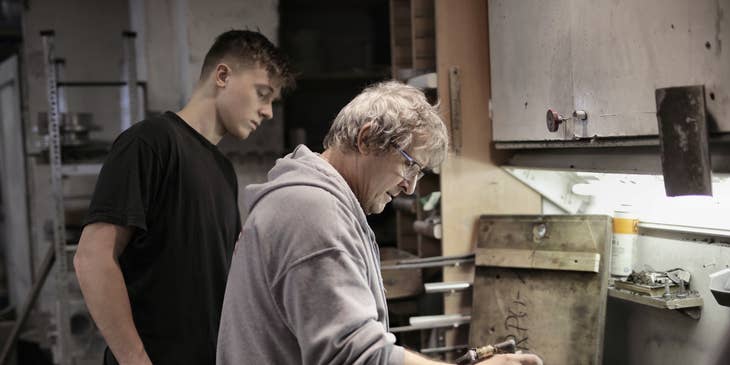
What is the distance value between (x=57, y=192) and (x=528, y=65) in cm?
211

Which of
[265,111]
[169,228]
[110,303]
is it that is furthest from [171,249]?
[265,111]

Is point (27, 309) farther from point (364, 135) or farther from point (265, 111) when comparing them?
point (364, 135)

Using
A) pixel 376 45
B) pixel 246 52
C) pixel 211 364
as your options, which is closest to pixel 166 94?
pixel 376 45

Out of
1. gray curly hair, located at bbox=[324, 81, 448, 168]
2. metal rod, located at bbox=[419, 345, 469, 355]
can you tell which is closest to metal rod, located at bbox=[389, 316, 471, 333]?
metal rod, located at bbox=[419, 345, 469, 355]

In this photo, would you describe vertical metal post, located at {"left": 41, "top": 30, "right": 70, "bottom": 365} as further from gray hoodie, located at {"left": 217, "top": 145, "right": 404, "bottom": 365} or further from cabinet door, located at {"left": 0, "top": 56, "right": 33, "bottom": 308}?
gray hoodie, located at {"left": 217, "top": 145, "right": 404, "bottom": 365}

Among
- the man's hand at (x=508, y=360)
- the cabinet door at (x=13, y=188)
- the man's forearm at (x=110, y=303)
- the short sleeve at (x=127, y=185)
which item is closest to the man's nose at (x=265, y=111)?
the short sleeve at (x=127, y=185)

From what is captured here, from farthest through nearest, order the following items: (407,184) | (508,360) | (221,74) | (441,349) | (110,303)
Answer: (441,349)
(221,74)
(110,303)
(407,184)
(508,360)

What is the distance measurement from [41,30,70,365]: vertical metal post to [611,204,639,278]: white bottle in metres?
2.25

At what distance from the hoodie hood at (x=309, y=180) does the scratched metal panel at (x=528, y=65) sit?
29.0 inches

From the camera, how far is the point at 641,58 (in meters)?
1.35

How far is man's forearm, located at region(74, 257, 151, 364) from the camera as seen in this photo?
1.49 m

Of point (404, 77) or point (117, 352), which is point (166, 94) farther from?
point (117, 352)

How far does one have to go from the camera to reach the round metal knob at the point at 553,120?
1.67m

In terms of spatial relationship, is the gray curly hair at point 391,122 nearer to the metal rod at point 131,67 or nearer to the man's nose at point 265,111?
the man's nose at point 265,111
